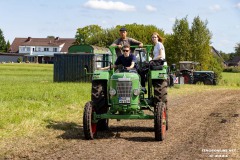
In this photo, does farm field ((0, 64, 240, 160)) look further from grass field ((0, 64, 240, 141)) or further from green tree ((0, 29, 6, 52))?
green tree ((0, 29, 6, 52))

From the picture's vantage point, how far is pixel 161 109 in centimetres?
864

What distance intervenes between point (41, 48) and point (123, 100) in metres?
120

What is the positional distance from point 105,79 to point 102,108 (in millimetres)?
631

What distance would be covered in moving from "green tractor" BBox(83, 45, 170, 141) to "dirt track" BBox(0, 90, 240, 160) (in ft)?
1.00

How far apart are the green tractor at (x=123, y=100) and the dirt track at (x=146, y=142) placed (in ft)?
1.00

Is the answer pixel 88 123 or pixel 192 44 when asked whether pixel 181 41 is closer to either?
pixel 192 44

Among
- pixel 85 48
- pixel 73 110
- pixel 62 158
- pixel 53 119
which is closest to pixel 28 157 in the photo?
pixel 62 158

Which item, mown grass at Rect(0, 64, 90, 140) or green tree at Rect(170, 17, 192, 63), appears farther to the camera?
green tree at Rect(170, 17, 192, 63)

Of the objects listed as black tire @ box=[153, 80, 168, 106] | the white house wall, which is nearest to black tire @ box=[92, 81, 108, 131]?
black tire @ box=[153, 80, 168, 106]

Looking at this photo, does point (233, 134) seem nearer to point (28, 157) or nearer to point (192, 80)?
point (28, 157)

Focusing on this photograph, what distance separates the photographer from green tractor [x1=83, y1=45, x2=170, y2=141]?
28.1 ft

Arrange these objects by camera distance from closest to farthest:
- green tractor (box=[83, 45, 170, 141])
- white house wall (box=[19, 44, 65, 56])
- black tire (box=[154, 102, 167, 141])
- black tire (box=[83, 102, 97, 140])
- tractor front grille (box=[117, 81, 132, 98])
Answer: black tire (box=[154, 102, 167, 141]), black tire (box=[83, 102, 97, 140]), green tractor (box=[83, 45, 170, 141]), tractor front grille (box=[117, 81, 132, 98]), white house wall (box=[19, 44, 65, 56])

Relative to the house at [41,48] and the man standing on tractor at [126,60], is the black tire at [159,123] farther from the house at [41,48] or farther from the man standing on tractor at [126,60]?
the house at [41,48]

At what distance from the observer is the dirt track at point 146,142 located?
7.18 meters
